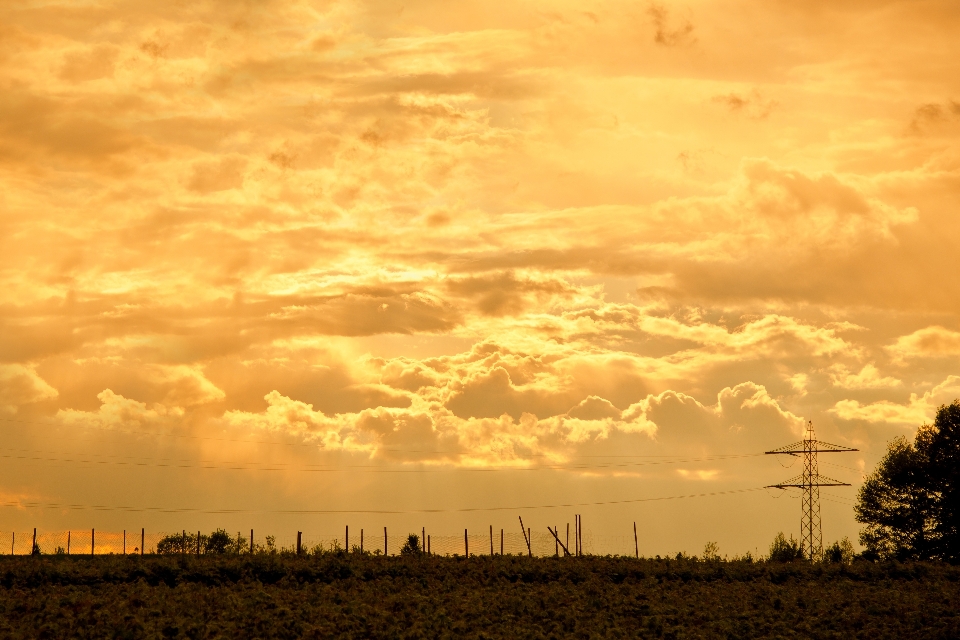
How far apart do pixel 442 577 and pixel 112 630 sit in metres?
21.0

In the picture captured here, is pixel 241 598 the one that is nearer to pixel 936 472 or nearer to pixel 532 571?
pixel 532 571

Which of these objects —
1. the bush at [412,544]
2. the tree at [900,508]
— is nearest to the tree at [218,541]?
the bush at [412,544]

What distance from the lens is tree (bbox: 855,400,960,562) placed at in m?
89.6

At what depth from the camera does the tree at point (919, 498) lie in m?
89.6

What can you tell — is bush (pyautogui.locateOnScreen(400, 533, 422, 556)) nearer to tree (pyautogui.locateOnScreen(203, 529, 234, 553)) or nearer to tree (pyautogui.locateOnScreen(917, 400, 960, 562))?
tree (pyautogui.locateOnScreen(203, 529, 234, 553))

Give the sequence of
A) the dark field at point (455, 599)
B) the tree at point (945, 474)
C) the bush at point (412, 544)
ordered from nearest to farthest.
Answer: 1. the dark field at point (455, 599)
2. the bush at point (412, 544)
3. the tree at point (945, 474)

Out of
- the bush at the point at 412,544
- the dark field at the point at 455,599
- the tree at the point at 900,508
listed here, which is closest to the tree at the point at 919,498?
the tree at the point at 900,508

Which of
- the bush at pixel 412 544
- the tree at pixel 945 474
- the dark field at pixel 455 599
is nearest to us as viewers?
the dark field at pixel 455 599

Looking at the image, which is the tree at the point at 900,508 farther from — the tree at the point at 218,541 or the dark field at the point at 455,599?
the tree at the point at 218,541

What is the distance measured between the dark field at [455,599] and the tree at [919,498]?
29.3m

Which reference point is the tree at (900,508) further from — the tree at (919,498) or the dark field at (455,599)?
the dark field at (455,599)

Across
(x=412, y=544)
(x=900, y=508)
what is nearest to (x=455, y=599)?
(x=412, y=544)

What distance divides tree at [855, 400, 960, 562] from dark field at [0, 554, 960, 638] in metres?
29.3

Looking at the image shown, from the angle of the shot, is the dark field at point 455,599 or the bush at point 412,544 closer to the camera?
the dark field at point 455,599
